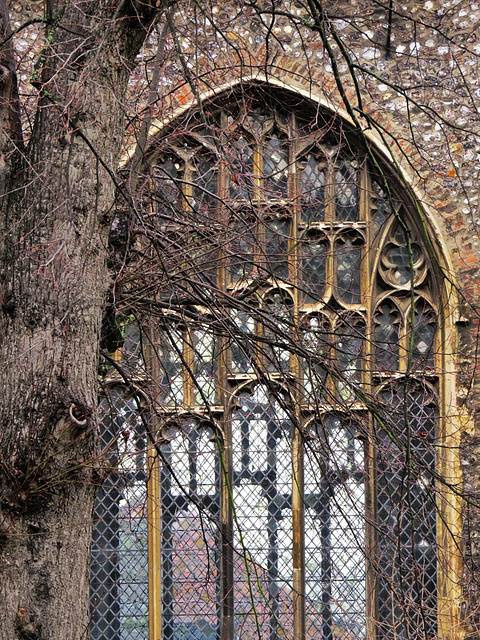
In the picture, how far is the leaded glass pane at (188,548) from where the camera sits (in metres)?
7.43

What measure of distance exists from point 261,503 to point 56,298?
3745mm

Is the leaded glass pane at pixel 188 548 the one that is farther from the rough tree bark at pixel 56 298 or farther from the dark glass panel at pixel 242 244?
the rough tree bark at pixel 56 298

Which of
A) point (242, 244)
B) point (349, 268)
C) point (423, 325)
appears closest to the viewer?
point (242, 244)

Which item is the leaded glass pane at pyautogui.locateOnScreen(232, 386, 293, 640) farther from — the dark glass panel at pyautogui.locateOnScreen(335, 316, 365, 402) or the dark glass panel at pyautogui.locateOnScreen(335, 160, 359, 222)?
the dark glass panel at pyautogui.locateOnScreen(335, 160, 359, 222)

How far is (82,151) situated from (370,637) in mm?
4400

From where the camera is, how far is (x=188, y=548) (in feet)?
24.7

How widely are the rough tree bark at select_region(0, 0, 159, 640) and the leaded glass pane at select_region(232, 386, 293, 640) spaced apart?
3.21m

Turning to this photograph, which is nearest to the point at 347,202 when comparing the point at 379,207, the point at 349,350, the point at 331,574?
the point at 379,207

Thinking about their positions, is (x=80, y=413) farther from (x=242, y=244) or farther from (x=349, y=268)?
(x=349, y=268)

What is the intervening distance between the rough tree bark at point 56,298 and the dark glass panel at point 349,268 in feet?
11.4

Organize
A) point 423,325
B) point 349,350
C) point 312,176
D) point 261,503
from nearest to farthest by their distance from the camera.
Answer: point 349,350 → point 261,503 → point 423,325 → point 312,176

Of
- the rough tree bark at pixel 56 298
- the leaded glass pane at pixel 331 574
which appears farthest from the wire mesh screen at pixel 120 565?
the rough tree bark at pixel 56 298

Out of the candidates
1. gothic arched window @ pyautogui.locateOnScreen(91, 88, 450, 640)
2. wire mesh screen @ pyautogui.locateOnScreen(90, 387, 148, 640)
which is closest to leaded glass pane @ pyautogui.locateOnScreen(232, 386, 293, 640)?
gothic arched window @ pyautogui.locateOnScreen(91, 88, 450, 640)

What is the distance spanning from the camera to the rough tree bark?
160 inches
